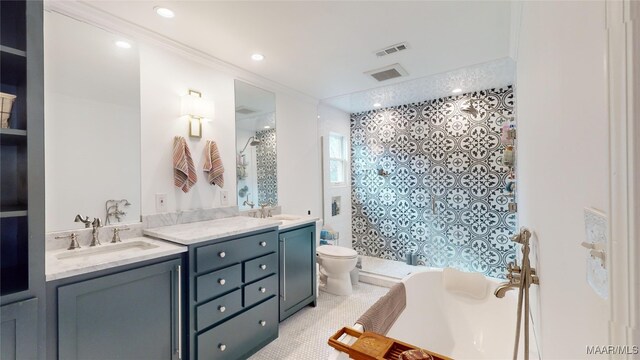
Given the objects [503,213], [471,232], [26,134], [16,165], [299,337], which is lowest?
[299,337]

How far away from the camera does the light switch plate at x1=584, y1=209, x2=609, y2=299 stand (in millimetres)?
384

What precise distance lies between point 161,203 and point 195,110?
820 mm

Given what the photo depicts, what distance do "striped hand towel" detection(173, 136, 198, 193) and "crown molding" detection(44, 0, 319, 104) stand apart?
0.74m

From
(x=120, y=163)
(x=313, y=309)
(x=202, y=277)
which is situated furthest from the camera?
(x=313, y=309)

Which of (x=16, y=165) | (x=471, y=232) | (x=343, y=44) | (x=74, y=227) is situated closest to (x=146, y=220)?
(x=74, y=227)

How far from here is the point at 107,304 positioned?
130 centimetres

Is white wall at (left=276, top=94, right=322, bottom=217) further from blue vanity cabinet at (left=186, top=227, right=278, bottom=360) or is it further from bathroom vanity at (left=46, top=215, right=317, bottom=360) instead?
blue vanity cabinet at (left=186, top=227, right=278, bottom=360)

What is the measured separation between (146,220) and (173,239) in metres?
0.47

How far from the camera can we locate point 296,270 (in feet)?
8.05

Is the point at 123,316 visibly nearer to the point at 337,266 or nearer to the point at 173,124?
the point at 173,124

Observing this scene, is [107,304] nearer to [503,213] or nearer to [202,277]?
[202,277]

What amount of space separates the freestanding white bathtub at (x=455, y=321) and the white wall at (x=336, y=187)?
185cm

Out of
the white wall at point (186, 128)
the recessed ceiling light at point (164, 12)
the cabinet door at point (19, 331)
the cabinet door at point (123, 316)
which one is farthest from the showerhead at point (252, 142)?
the cabinet door at point (19, 331)

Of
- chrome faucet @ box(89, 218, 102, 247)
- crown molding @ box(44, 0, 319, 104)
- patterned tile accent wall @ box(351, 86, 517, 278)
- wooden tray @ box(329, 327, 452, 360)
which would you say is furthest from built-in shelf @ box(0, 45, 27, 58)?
patterned tile accent wall @ box(351, 86, 517, 278)
